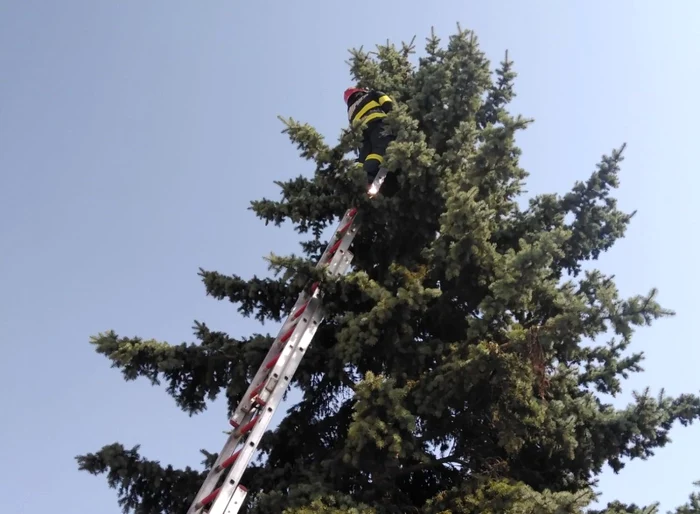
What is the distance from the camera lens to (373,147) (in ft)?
38.2

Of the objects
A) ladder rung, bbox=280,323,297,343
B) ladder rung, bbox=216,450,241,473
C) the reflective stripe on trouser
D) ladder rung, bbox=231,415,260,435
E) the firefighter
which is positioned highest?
the firefighter

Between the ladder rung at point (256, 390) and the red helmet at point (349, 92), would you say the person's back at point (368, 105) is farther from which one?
the ladder rung at point (256, 390)

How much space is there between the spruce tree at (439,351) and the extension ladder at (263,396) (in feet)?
1.03

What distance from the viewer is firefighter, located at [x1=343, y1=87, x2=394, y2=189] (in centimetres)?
1146

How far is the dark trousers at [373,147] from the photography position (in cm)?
1112

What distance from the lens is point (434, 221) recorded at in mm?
10578

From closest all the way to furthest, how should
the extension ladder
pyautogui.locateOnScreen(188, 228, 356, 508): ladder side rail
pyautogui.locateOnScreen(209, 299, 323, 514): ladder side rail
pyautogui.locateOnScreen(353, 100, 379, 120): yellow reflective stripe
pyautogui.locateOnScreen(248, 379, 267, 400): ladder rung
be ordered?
pyautogui.locateOnScreen(209, 299, 323, 514): ladder side rail < the extension ladder < pyautogui.locateOnScreen(188, 228, 356, 508): ladder side rail < pyautogui.locateOnScreen(248, 379, 267, 400): ladder rung < pyautogui.locateOnScreen(353, 100, 379, 120): yellow reflective stripe

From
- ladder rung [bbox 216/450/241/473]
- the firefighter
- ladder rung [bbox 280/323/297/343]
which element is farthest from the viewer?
the firefighter

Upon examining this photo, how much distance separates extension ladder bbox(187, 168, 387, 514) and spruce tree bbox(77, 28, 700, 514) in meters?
0.31

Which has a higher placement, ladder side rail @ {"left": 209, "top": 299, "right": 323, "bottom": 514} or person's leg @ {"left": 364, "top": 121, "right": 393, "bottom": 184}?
person's leg @ {"left": 364, "top": 121, "right": 393, "bottom": 184}

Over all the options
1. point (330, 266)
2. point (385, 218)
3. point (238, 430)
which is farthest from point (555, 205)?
point (238, 430)

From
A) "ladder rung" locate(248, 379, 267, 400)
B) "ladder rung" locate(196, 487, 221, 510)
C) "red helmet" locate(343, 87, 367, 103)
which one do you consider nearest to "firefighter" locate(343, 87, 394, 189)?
"red helmet" locate(343, 87, 367, 103)

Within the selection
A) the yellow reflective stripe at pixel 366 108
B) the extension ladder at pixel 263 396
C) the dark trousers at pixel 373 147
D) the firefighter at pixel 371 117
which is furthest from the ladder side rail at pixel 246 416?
the yellow reflective stripe at pixel 366 108

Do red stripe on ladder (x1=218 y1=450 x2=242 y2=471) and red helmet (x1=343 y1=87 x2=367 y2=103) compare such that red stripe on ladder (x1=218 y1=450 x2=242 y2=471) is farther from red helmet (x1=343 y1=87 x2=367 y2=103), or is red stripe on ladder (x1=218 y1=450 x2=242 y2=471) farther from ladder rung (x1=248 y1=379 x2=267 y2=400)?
red helmet (x1=343 y1=87 x2=367 y2=103)
